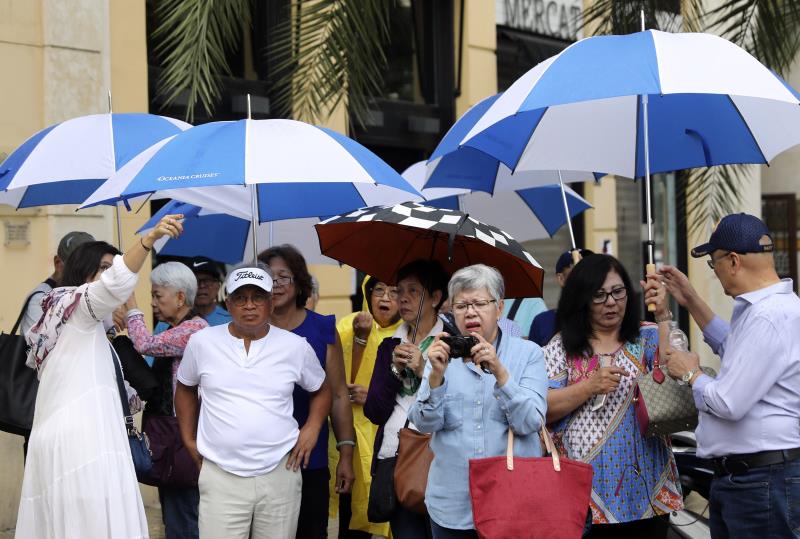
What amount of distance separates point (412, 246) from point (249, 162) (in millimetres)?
982

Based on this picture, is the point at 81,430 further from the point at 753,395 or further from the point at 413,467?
the point at 753,395

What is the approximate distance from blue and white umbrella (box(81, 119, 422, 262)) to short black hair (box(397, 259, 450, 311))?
1.28 feet

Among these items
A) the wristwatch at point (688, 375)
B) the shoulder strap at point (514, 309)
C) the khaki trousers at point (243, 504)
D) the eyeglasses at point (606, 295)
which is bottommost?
the khaki trousers at point (243, 504)

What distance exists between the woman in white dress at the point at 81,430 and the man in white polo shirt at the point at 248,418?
1.23 feet

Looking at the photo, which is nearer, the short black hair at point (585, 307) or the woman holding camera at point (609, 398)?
the woman holding camera at point (609, 398)

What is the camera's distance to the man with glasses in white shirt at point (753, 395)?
14.9 ft

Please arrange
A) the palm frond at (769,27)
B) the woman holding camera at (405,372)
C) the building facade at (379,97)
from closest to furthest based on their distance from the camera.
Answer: the woman holding camera at (405,372)
the palm frond at (769,27)
the building facade at (379,97)

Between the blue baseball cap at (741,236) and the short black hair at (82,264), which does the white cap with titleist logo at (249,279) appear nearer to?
the short black hair at (82,264)

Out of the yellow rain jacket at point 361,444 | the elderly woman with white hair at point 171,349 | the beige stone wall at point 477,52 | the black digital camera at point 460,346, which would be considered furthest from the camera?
the beige stone wall at point 477,52

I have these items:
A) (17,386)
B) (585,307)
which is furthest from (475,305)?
(17,386)

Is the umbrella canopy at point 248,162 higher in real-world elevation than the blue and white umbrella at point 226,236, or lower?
higher

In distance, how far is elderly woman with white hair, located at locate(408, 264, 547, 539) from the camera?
4.52 metres

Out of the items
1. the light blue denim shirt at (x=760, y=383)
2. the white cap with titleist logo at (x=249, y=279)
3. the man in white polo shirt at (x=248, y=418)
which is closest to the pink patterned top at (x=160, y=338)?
the man in white polo shirt at (x=248, y=418)

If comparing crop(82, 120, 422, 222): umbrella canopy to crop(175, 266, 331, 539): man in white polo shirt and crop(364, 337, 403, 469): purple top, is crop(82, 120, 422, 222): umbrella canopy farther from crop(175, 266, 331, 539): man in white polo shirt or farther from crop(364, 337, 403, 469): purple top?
crop(364, 337, 403, 469): purple top
